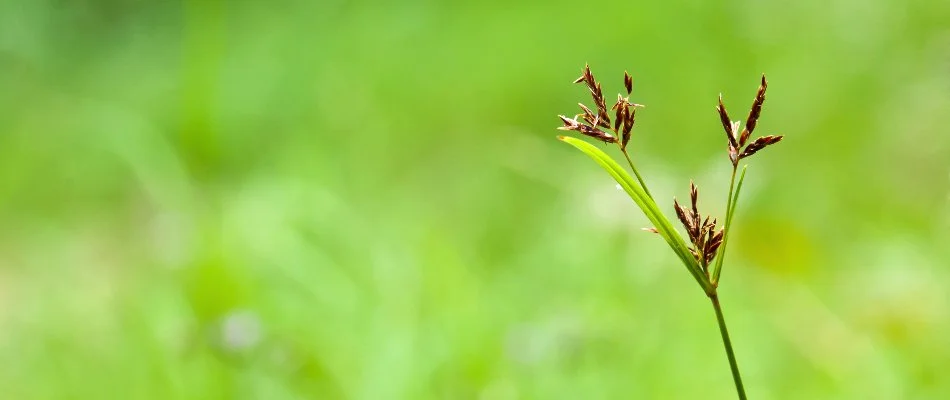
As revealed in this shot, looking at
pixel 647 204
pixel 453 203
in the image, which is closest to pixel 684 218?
pixel 647 204

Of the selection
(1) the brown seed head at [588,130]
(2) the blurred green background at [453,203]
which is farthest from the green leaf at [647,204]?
(2) the blurred green background at [453,203]

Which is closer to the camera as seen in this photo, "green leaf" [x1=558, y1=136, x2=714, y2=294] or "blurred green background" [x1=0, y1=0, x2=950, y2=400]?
"green leaf" [x1=558, y1=136, x2=714, y2=294]

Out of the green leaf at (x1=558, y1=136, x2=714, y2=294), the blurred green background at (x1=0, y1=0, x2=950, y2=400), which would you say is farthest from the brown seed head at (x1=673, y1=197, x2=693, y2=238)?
the blurred green background at (x1=0, y1=0, x2=950, y2=400)

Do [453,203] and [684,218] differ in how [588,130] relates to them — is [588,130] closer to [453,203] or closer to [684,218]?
[684,218]

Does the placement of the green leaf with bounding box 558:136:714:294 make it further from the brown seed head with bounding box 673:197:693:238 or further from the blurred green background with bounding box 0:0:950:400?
the blurred green background with bounding box 0:0:950:400

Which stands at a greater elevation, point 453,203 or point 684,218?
point 453,203

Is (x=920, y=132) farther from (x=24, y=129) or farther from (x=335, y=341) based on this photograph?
(x=24, y=129)
